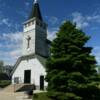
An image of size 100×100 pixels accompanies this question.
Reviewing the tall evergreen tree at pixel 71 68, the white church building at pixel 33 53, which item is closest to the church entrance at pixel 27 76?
the white church building at pixel 33 53

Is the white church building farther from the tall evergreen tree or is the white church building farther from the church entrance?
the tall evergreen tree

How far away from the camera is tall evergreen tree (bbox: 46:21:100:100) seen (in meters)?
24.2

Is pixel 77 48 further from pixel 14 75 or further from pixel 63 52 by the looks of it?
pixel 14 75

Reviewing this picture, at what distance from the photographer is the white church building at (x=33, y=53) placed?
41.0m

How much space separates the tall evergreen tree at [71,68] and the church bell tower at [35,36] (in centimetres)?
1651

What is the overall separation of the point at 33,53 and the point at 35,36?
10.9 feet

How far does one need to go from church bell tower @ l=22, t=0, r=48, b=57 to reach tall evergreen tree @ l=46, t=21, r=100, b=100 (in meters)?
16.5

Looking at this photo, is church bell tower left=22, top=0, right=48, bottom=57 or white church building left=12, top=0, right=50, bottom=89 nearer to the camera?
white church building left=12, top=0, right=50, bottom=89

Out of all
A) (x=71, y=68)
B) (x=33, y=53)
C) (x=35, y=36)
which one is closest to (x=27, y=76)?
(x=33, y=53)

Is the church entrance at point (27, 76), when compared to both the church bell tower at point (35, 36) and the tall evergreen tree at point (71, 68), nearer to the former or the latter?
the church bell tower at point (35, 36)

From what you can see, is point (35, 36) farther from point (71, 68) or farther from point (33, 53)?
point (71, 68)

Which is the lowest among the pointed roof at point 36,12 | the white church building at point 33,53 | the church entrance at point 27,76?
the church entrance at point 27,76

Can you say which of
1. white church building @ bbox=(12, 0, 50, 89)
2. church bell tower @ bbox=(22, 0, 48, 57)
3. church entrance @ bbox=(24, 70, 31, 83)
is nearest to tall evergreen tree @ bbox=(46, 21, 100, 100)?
white church building @ bbox=(12, 0, 50, 89)

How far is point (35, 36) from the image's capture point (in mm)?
43375
